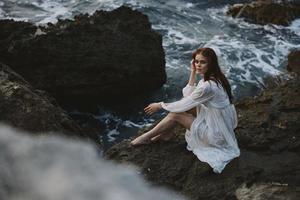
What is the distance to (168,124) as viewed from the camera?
20.9 feet

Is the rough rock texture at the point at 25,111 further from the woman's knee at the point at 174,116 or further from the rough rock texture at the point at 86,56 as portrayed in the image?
the rough rock texture at the point at 86,56

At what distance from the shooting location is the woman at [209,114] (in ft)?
19.9

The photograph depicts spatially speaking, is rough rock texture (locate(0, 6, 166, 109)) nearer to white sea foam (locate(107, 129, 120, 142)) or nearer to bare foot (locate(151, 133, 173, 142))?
white sea foam (locate(107, 129, 120, 142))

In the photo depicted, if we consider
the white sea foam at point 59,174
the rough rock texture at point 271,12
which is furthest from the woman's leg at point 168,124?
the rough rock texture at point 271,12

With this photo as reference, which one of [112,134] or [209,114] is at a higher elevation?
[209,114]

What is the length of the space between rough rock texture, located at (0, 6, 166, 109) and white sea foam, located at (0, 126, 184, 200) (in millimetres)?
3558

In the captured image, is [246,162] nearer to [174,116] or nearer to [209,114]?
[209,114]

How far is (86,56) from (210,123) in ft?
14.2

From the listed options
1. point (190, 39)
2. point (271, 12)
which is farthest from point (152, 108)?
point (271, 12)

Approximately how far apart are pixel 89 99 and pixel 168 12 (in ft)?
24.9

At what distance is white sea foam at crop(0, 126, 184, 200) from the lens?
5613mm

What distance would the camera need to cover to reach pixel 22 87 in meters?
6.45

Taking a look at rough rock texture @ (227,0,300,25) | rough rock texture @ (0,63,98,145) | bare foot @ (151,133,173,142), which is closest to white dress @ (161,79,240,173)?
bare foot @ (151,133,173,142)

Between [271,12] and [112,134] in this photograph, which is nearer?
[112,134]
